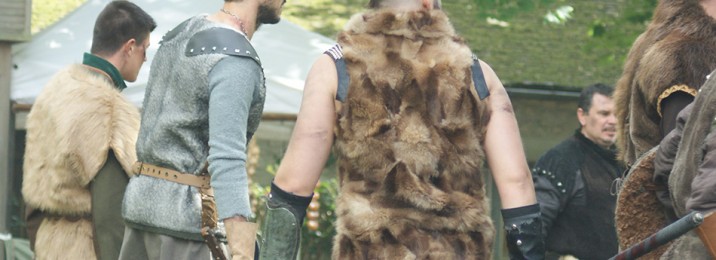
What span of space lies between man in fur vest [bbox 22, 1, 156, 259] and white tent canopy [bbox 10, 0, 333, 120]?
3.29 metres

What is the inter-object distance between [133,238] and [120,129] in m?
1.29

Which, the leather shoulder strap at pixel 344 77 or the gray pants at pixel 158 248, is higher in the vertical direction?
the leather shoulder strap at pixel 344 77

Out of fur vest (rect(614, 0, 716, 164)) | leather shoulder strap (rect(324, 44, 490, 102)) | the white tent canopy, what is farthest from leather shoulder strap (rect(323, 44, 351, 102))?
the white tent canopy

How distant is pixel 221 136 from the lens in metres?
4.77

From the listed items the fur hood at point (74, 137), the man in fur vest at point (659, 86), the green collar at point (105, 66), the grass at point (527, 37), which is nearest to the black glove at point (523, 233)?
the man in fur vest at point (659, 86)

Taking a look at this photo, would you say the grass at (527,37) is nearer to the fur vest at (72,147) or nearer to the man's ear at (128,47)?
the man's ear at (128,47)

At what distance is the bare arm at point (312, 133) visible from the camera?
481 cm

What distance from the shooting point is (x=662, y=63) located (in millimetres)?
5434

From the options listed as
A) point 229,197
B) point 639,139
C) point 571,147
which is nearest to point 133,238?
point 229,197

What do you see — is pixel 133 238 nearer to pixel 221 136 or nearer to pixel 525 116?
pixel 221 136

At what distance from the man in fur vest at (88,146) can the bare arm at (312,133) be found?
1.72 m

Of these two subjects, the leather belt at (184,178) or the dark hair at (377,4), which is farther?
the leather belt at (184,178)

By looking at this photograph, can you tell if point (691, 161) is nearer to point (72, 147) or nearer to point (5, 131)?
point (72, 147)

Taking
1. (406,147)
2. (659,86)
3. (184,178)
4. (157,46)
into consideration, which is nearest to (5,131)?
(157,46)
